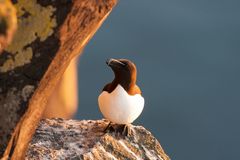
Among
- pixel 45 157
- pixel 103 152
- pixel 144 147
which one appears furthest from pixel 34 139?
pixel 144 147

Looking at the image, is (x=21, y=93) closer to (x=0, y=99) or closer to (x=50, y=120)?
(x=0, y=99)

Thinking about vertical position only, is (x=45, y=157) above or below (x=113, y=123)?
below

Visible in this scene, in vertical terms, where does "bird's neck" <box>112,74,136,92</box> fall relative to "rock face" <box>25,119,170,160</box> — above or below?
above

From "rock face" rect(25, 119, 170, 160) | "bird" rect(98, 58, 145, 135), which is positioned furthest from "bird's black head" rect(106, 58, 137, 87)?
"rock face" rect(25, 119, 170, 160)

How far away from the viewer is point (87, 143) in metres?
2.09

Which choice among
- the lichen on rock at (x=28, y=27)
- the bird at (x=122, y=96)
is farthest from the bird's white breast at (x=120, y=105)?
the lichen on rock at (x=28, y=27)

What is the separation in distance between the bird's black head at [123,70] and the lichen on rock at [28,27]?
24.8 inches

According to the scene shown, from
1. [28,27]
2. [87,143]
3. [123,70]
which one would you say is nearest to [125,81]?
[123,70]

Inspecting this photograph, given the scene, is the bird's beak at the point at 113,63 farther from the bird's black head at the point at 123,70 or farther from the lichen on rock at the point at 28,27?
the lichen on rock at the point at 28,27

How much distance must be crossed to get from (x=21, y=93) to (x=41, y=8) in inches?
10.0

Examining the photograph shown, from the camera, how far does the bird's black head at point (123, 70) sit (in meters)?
1.97

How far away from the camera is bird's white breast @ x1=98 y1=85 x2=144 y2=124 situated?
2.04 m

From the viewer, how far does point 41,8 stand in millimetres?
1313

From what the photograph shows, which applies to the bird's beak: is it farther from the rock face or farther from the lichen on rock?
the lichen on rock
